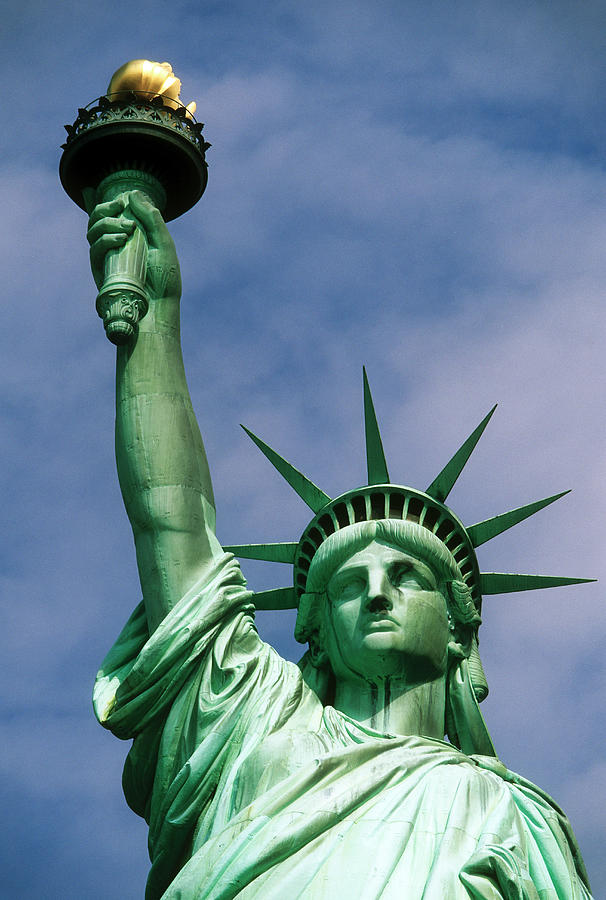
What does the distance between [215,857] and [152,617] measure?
6.06 ft

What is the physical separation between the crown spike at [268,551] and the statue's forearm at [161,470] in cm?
133

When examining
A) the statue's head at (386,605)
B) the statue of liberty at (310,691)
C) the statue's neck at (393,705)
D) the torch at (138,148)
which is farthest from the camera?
the torch at (138,148)

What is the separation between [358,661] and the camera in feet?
43.8

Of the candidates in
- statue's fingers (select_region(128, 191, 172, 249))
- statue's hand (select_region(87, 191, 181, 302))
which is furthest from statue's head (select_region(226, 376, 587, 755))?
statue's fingers (select_region(128, 191, 172, 249))

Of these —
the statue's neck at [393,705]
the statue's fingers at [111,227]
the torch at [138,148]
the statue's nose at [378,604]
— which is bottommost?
the statue's neck at [393,705]

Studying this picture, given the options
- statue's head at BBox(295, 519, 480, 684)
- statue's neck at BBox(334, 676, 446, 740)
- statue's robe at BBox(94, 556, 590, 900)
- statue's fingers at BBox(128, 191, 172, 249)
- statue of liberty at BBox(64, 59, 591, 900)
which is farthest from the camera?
statue's fingers at BBox(128, 191, 172, 249)

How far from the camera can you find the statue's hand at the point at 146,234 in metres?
13.7

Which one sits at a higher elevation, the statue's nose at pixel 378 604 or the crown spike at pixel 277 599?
the crown spike at pixel 277 599

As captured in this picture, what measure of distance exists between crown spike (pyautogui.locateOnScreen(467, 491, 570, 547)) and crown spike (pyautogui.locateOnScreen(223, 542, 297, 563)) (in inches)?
48.0

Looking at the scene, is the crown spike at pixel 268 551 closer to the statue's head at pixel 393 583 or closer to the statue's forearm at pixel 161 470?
the statue's head at pixel 393 583

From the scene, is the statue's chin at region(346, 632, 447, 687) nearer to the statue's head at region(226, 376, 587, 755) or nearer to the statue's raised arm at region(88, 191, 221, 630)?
the statue's head at region(226, 376, 587, 755)

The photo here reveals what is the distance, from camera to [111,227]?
1366 centimetres

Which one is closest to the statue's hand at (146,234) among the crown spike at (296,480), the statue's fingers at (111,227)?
the statue's fingers at (111,227)

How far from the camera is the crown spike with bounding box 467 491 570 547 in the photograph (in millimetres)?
14562
